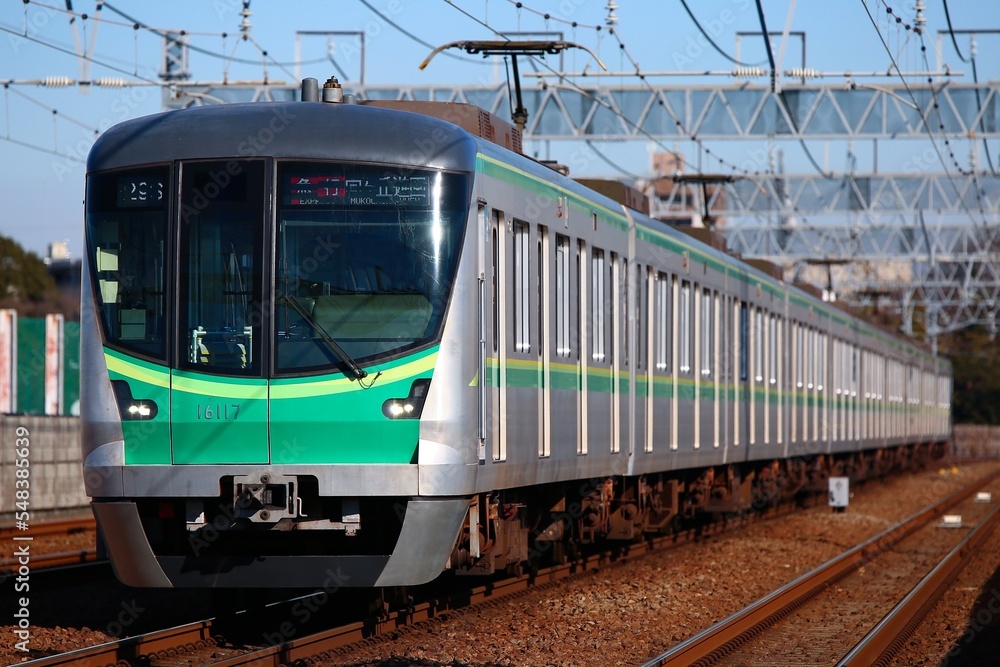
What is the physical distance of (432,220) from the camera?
8555mm

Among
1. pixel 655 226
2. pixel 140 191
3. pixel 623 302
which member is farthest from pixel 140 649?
pixel 655 226

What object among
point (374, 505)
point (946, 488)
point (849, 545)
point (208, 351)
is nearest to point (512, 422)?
point (374, 505)

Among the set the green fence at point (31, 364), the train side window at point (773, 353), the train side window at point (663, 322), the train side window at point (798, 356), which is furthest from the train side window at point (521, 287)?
the green fence at point (31, 364)

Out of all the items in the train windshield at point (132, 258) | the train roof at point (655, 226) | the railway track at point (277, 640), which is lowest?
the railway track at point (277, 640)

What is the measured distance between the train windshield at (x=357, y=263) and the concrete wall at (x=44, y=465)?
11847 mm

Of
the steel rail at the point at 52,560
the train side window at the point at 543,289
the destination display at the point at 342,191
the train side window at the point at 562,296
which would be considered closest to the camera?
the destination display at the point at 342,191

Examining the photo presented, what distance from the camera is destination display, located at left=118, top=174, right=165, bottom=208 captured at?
864cm

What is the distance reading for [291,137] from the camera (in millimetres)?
8578

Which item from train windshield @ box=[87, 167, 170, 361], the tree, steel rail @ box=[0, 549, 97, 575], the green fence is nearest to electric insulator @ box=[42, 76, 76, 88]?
the green fence

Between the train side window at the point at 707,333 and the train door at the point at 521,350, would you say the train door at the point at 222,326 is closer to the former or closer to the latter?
the train door at the point at 521,350

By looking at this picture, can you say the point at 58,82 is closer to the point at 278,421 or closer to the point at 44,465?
the point at 44,465

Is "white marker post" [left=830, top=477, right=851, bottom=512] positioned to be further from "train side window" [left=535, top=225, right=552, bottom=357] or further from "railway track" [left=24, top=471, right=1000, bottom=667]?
"train side window" [left=535, top=225, right=552, bottom=357]

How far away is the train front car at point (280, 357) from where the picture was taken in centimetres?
833

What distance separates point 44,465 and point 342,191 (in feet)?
43.8
